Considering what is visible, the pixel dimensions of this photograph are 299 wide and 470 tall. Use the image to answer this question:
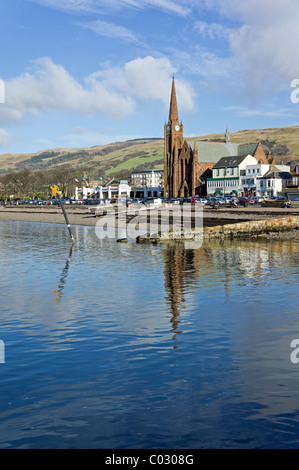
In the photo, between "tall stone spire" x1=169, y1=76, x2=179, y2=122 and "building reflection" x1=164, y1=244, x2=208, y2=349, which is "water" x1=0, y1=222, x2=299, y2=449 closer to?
"building reflection" x1=164, y1=244, x2=208, y2=349

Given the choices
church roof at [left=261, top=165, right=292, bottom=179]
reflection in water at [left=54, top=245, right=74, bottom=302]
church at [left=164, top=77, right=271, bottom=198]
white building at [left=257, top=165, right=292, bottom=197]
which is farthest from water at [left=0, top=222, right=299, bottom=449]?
church at [left=164, top=77, right=271, bottom=198]

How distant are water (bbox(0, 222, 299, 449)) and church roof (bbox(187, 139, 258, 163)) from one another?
532 ft

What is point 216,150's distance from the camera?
633 ft

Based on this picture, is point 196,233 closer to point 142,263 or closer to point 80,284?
point 142,263

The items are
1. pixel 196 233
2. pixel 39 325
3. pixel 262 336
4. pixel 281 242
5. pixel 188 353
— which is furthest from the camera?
pixel 196 233

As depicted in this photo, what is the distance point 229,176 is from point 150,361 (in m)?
156

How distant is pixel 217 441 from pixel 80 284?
17818mm

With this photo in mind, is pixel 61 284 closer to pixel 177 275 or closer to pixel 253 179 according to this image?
pixel 177 275

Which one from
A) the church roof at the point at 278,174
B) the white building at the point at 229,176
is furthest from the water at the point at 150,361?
the white building at the point at 229,176

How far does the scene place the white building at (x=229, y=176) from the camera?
16212 centimetres
